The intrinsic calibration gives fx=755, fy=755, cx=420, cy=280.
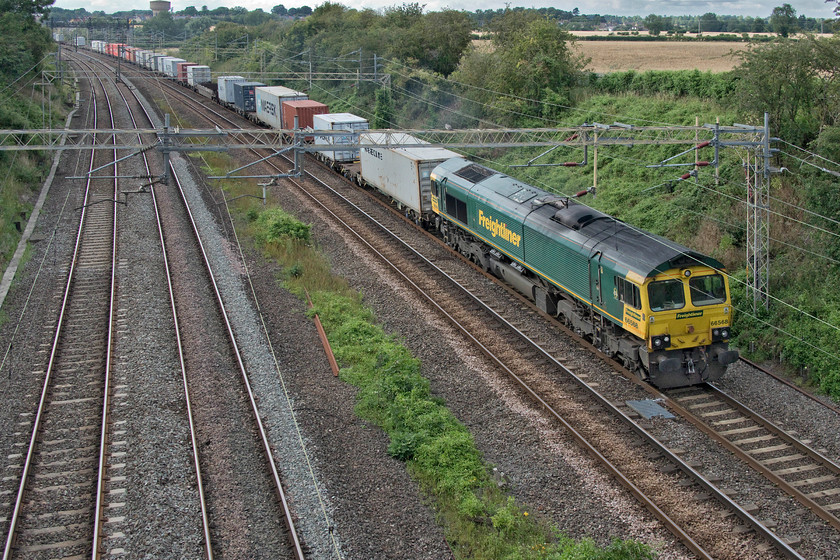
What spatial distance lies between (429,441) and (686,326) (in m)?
6.47

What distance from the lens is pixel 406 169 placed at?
30453 mm

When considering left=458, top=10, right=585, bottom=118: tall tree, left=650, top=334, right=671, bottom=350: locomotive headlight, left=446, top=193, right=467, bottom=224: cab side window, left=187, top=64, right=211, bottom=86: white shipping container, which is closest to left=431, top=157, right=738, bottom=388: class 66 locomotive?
left=650, top=334, right=671, bottom=350: locomotive headlight

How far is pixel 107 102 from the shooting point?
2569 inches

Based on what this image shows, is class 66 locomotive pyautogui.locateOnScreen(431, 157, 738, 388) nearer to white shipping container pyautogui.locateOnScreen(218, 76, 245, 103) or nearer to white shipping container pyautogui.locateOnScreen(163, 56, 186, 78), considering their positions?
white shipping container pyautogui.locateOnScreen(218, 76, 245, 103)

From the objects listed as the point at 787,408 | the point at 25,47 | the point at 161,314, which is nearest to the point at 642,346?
the point at 787,408

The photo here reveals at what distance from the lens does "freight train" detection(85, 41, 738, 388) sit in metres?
16.8

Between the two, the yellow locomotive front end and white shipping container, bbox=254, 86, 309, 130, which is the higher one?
white shipping container, bbox=254, 86, 309, 130

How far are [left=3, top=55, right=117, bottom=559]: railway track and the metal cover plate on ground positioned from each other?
1087cm

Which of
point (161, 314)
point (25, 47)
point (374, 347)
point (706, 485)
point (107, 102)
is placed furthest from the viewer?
point (107, 102)

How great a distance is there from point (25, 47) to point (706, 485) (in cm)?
6242

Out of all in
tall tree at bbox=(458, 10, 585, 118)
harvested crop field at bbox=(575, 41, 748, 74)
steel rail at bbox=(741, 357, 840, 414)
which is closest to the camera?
steel rail at bbox=(741, 357, 840, 414)

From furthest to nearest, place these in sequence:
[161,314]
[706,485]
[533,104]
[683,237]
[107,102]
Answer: [107,102] < [533,104] < [683,237] < [161,314] < [706,485]

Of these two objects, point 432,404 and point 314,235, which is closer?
point 432,404

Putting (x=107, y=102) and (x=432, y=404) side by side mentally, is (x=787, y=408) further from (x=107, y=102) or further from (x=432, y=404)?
(x=107, y=102)
